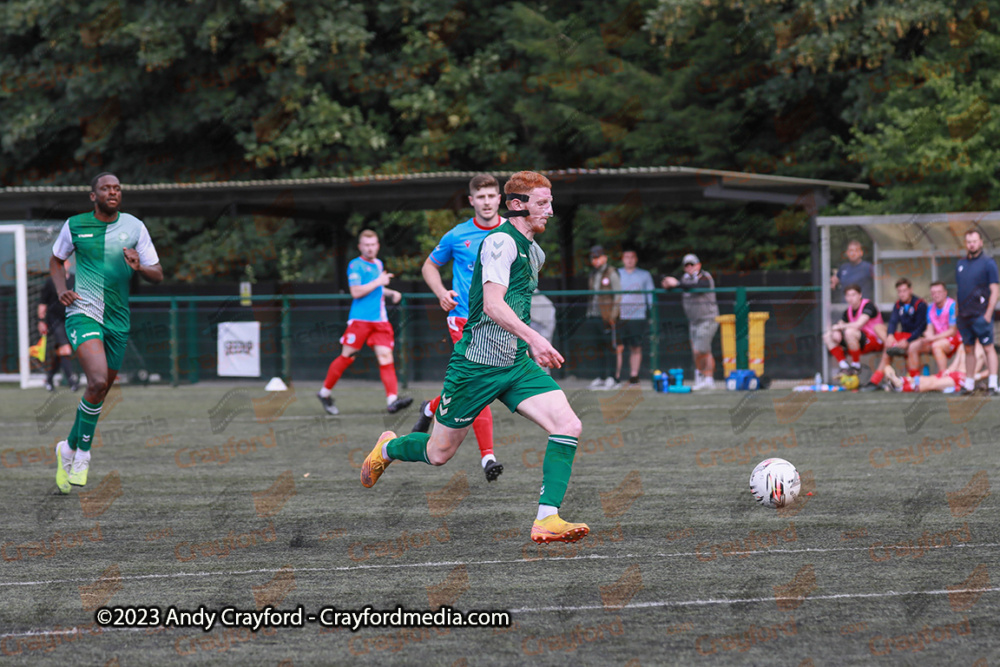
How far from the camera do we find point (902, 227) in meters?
19.4

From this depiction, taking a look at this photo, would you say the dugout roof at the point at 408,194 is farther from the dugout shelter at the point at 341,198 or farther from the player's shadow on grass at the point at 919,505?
the player's shadow on grass at the point at 919,505

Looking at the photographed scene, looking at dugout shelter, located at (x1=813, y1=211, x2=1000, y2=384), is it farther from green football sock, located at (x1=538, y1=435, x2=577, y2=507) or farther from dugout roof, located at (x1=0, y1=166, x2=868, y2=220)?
green football sock, located at (x1=538, y1=435, x2=577, y2=507)

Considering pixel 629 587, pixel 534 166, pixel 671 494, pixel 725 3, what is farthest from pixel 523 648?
pixel 534 166

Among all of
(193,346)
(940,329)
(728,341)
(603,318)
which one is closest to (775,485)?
(940,329)

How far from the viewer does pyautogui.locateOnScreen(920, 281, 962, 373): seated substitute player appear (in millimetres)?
17641

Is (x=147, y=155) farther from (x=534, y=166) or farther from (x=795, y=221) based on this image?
(x=795, y=221)

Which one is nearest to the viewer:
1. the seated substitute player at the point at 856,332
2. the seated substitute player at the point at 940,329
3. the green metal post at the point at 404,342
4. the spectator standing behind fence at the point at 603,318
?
the seated substitute player at the point at 940,329

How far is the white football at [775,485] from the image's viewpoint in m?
7.93

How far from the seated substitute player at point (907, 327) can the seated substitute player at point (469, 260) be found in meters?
10.0

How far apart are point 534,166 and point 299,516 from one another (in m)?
21.8

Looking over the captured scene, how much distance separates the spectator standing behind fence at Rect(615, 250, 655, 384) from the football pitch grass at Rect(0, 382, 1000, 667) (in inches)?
283

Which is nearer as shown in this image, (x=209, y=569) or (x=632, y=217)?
(x=209, y=569)

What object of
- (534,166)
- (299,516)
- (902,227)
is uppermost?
(534,166)

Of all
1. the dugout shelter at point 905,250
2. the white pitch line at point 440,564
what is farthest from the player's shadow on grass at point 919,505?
the dugout shelter at point 905,250
